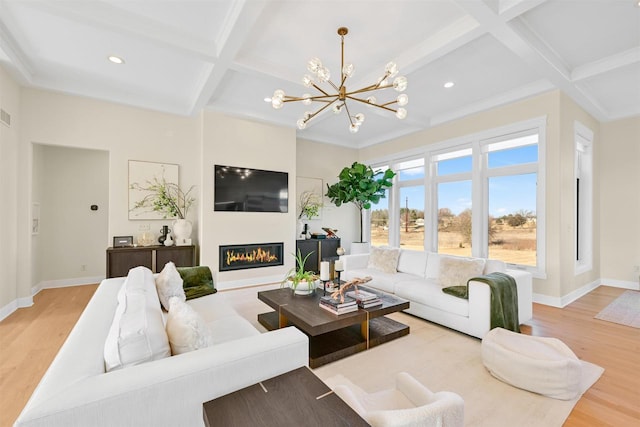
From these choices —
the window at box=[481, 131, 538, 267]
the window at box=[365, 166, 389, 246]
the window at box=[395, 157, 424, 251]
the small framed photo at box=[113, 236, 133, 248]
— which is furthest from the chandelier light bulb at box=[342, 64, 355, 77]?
the window at box=[365, 166, 389, 246]

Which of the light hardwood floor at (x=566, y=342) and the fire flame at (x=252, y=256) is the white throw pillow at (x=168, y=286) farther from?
the fire flame at (x=252, y=256)

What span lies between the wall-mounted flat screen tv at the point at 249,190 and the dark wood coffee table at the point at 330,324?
Result: 7.82 feet

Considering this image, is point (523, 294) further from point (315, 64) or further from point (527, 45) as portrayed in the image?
point (315, 64)

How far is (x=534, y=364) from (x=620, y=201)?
4.93 m

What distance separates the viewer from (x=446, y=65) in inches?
139

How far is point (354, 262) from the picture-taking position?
4.65 meters

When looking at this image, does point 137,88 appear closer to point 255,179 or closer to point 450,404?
point 255,179

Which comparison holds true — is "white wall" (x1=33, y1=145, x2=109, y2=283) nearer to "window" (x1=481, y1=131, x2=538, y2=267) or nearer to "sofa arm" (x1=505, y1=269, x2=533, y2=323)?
"sofa arm" (x1=505, y1=269, x2=533, y2=323)

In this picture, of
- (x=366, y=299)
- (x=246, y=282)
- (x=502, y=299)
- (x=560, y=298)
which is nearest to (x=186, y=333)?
(x=366, y=299)

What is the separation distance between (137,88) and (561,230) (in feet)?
21.5

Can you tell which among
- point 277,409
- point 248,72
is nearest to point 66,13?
point 248,72

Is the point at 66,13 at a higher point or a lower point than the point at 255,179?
higher

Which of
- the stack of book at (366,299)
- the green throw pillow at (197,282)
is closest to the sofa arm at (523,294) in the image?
the stack of book at (366,299)

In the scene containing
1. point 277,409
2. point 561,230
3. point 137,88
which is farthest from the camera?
point 137,88
